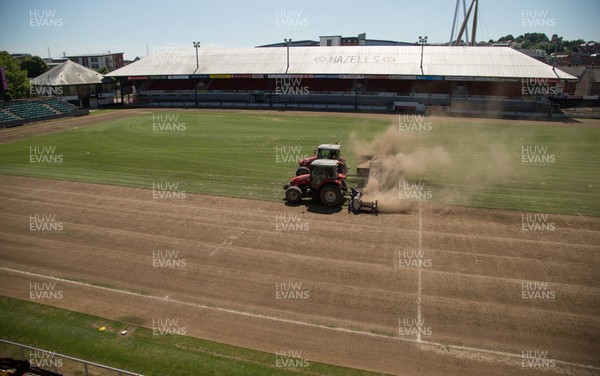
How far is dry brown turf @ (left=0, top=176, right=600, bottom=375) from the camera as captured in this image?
11.7 metres

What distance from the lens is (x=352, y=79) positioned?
229 ft

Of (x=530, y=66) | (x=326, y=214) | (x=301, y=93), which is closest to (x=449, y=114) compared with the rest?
(x=530, y=66)

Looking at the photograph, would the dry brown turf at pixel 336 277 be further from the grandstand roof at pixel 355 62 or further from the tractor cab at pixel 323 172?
the grandstand roof at pixel 355 62

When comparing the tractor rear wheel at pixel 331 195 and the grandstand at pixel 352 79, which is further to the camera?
the grandstand at pixel 352 79

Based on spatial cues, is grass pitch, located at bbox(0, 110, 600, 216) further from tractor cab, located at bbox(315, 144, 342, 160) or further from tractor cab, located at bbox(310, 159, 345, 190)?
tractor cab, located at bbox(310, 159, 345, 190)

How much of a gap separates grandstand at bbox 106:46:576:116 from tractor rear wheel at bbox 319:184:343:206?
43.4m

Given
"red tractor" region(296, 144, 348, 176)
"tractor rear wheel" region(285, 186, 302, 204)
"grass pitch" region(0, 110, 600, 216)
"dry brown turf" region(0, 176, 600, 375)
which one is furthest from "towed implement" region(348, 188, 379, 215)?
"grass pitch" region(0, 110, 600, 216)

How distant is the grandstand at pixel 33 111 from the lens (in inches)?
2004

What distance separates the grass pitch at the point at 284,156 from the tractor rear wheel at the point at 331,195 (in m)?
A: 3.35

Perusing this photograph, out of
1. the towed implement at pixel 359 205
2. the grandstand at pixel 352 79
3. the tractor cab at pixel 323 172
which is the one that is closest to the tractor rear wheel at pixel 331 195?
the tractor cab at pixel 323 172

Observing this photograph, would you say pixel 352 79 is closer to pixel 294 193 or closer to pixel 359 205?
pixel 294 193

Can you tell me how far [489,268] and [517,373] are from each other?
5.59 meters

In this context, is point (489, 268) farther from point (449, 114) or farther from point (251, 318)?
point (449, 114)

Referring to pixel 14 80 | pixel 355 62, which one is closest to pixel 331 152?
pixel 355 62
